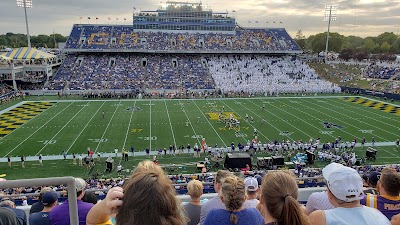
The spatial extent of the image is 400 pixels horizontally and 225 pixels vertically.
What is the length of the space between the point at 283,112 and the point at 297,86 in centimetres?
1482

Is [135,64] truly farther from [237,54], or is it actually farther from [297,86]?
[297,86]

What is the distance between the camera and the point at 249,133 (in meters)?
24.5

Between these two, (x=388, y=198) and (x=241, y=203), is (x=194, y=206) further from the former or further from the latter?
(x=388, y=198)

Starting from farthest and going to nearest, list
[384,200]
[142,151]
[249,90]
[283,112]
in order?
[249,90] < [283,112] < [142,151] < [384,200]

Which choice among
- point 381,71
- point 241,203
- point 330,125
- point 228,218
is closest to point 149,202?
point 228,218

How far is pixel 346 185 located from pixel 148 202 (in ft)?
4.97

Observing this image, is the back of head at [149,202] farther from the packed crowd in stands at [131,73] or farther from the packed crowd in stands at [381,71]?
the packed crowd in stands at [381,71]

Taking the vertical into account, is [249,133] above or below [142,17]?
below

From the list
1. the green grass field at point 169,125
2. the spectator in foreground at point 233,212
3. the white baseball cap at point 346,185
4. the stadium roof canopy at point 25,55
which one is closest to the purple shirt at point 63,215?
the spectator in foreground at point 233,212

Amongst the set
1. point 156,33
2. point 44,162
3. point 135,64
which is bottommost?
point 44,162

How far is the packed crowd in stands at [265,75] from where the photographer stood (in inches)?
1750

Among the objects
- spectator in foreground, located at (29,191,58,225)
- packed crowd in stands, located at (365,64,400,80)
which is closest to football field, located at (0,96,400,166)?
spectator in foreground, located at (29,191,58,225)

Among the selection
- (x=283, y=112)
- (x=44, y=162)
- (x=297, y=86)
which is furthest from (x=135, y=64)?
(x=44, y=162)

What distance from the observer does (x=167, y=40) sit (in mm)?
57656
